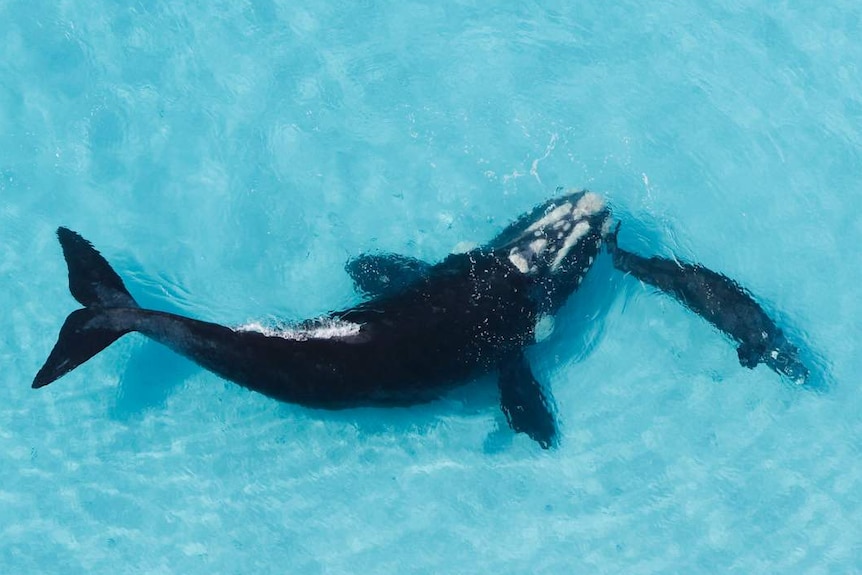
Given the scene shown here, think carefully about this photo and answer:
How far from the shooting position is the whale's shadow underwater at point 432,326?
1148cm

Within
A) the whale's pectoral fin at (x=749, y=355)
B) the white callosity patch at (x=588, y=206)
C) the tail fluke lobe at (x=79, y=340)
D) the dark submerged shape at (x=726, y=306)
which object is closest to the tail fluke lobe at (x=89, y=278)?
the tail fluke lobe at (x=79, y=340)

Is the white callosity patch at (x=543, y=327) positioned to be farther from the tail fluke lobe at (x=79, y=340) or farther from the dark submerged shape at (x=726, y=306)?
the tail fluke lobe at (x=79, y=340)

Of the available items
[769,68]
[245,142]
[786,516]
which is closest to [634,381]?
[786,516]

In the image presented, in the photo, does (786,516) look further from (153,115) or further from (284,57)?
(153,115)

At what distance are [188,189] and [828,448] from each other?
1173 centimetres

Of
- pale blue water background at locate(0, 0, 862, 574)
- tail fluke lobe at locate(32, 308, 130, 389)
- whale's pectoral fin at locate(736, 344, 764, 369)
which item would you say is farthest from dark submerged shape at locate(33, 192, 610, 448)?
whale's pectoral fin at locate(736, 344, 764, 369)

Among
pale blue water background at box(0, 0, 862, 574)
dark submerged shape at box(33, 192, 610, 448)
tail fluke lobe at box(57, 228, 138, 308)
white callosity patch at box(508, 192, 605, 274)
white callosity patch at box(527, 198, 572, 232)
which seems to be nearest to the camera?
dark submerged shape at box(33, 192, 610, 448)

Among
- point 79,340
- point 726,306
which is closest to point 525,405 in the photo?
point 726,306

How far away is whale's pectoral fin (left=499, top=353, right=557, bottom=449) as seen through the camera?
42.2ft

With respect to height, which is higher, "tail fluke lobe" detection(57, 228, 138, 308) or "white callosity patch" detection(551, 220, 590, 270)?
"white callosity patch" detection(551, 220, 590, 270)

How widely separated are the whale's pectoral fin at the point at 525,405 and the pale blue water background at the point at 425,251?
283 mm

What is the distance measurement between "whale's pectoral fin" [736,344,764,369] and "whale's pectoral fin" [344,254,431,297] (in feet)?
17.7

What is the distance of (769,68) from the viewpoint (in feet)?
48.1

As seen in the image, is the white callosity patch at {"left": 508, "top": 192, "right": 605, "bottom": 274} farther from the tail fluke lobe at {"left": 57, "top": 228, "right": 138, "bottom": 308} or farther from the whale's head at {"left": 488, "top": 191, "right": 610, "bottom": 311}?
the tail fluke lobe at {"left": 57, "top": 228, "right": 138, "bottom": 308}
